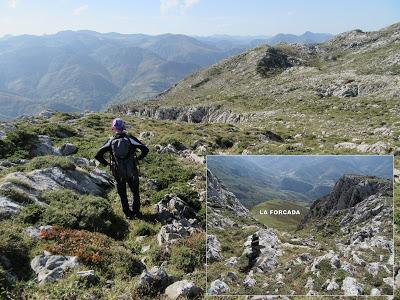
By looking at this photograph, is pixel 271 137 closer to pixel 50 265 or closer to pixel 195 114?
pixel 50 265

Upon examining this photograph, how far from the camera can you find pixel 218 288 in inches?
298

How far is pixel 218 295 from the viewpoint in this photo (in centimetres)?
750

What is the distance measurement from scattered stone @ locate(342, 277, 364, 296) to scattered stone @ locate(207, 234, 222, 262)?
216 cm

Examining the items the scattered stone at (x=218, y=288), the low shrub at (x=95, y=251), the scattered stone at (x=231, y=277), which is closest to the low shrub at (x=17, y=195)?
the low shrub at (x=95, y=251)

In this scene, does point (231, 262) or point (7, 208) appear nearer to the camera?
point (231, 262)

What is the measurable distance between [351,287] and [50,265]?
570 cm

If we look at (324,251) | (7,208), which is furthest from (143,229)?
(324,251)

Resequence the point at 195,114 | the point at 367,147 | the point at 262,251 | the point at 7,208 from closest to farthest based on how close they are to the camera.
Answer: the point at 262,251 < the point at 7,208 < the point at 367,147 < the point at 195,114

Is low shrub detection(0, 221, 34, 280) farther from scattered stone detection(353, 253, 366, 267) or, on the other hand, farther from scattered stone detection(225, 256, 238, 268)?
scattered stone detection(353, 253, 366, 267)

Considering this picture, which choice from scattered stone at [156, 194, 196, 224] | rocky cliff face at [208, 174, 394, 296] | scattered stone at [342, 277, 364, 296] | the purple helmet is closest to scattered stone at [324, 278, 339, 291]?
rocky cliff face at [208, 174, 394, 296]

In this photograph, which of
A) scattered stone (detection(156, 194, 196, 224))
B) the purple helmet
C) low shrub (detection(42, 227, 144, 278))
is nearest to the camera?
low shrub (detection(42, 227, 144, 278))

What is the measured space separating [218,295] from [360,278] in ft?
7.82

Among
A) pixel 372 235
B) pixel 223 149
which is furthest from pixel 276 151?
pixel 372 235

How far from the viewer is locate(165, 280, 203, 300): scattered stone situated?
790cm
